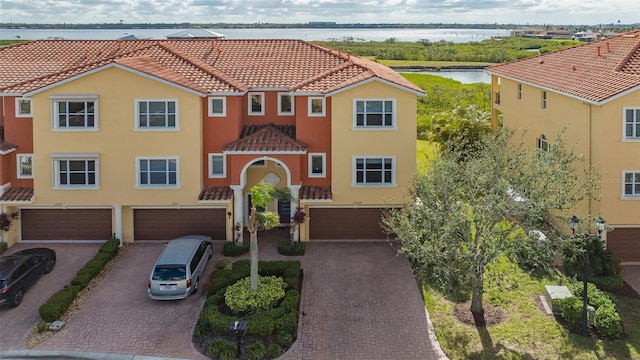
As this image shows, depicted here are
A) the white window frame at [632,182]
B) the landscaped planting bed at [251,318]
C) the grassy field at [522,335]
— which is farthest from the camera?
the white window frame at [632,182]

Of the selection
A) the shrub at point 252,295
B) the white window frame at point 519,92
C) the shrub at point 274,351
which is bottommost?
the shrub at point 274,351

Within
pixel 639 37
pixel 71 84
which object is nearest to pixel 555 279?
pixel 639 37

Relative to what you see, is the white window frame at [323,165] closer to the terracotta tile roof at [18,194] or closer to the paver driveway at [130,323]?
the paver driveway at [130,323]

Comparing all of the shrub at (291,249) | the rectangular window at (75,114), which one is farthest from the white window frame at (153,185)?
the shrub at (291,249)

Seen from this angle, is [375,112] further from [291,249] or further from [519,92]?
[519,92]

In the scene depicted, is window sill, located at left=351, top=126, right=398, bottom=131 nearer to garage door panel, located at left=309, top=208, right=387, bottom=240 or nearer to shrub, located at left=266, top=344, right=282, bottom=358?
garage door panel, located at left=309, top=208, right=387, bottom=240

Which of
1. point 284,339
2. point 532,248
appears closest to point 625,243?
point 532,248
